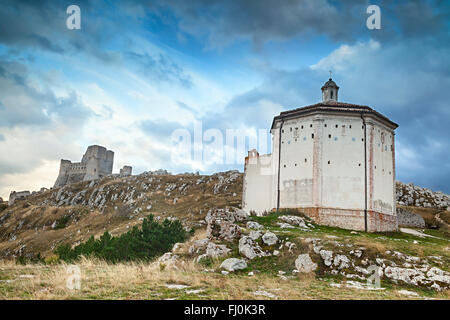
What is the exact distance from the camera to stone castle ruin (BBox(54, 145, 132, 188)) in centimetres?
12706

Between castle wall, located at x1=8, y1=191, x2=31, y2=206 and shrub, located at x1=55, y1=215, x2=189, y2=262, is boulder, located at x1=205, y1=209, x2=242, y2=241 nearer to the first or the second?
shrub, located at x1=55, y1=215, x2=189, y2=262

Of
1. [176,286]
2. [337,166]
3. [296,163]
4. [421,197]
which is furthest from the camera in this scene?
[421,197]

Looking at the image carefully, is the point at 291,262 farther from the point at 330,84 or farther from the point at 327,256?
the point at 330,84

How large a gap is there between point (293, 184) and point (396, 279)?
21.1 m

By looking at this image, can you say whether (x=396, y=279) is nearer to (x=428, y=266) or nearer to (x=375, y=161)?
(x=428, y=266)

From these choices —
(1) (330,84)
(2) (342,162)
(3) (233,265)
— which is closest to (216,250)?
(3) (233,265)

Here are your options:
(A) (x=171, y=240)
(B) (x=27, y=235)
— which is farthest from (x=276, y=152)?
(B) (x=27, y=235)

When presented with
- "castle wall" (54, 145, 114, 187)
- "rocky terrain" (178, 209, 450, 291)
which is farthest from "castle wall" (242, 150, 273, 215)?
"castle wall" (54, 145, 114, 187)

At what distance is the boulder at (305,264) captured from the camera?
16.3 metres

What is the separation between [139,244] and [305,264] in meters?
12.9

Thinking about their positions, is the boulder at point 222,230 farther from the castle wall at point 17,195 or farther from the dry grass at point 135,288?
the castle wall at point 17,195

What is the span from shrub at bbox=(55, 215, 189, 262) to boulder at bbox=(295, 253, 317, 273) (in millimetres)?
11031

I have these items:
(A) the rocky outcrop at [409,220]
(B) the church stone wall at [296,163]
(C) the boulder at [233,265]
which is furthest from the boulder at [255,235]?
(A) the rocky outcrop at [409,220]

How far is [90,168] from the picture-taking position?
421ft
